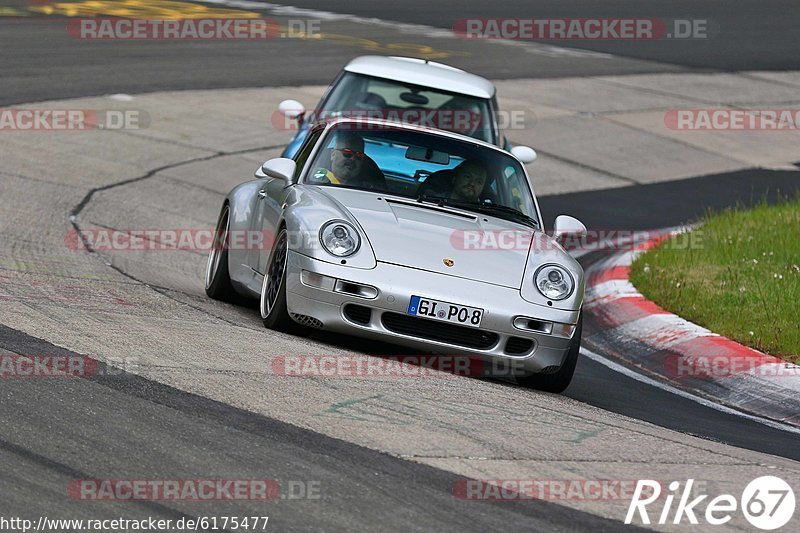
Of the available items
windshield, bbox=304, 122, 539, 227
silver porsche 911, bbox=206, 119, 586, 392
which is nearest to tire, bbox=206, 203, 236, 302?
silver porsche 911, bbox=206, 119, 586, 392

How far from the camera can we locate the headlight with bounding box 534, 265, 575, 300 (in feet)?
24.2

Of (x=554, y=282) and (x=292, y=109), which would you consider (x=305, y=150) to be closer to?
(x=554, y=282)

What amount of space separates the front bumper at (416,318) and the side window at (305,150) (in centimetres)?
144

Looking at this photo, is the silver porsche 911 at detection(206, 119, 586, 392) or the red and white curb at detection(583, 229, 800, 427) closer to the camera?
the silver porsche 911 at detection(206, 119, 586, 392)

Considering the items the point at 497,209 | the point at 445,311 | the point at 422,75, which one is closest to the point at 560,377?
the point at 445,311

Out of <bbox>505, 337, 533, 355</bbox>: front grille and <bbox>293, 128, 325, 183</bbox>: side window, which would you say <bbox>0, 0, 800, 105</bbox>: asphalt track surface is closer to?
<bbox>293, 128, 325, 183</bbox>: side window

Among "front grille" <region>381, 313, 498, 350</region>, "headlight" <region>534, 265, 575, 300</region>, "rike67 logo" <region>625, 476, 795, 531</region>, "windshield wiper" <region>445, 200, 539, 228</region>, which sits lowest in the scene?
"rike67 logo" <region>625, 476, 795, 531</region>

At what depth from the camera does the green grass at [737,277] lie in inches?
352

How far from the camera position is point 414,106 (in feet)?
40.7

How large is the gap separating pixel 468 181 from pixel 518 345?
152 cm

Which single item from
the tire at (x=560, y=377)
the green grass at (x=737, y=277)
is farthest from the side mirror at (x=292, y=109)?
the tire at (x=560, y=377)

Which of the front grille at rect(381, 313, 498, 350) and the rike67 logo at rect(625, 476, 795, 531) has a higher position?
the front grille at rect(381, 313, 498, 350)

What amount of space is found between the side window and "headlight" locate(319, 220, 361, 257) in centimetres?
120

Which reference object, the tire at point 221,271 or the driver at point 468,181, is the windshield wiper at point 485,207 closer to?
the driver at point 468,181
